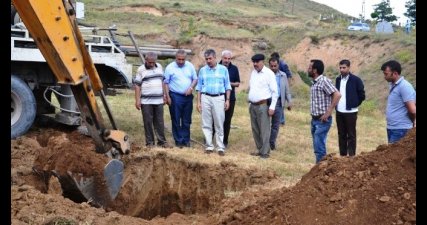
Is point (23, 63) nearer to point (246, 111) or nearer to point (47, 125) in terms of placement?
point (47, 125)

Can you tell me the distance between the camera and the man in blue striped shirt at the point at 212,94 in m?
8.93

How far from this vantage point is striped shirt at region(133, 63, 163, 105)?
924 cm

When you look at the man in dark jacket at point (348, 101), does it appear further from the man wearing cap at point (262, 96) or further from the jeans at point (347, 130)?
the man wearing cap at point (262, 96)

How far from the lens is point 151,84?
30.3ft

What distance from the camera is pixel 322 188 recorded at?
476 cm

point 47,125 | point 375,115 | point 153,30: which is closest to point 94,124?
point 47,125

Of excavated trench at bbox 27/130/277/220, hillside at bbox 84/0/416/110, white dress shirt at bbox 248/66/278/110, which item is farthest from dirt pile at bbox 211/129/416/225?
hillside at bbox 84/0/416/110

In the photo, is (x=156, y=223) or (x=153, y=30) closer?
(x=156, y=223)

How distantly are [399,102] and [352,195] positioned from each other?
2.86 m

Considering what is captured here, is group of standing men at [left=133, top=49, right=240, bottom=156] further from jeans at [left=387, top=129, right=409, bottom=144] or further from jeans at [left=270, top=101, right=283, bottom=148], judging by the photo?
jeans at [left=387, top=129, right=409, bottom=144]

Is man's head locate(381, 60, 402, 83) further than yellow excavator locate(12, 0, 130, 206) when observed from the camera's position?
Yes

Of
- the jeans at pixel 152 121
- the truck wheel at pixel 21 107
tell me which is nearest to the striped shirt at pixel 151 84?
the jeans at pixel 152 121

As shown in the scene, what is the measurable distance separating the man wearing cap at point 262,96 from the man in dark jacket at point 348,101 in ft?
3.67
